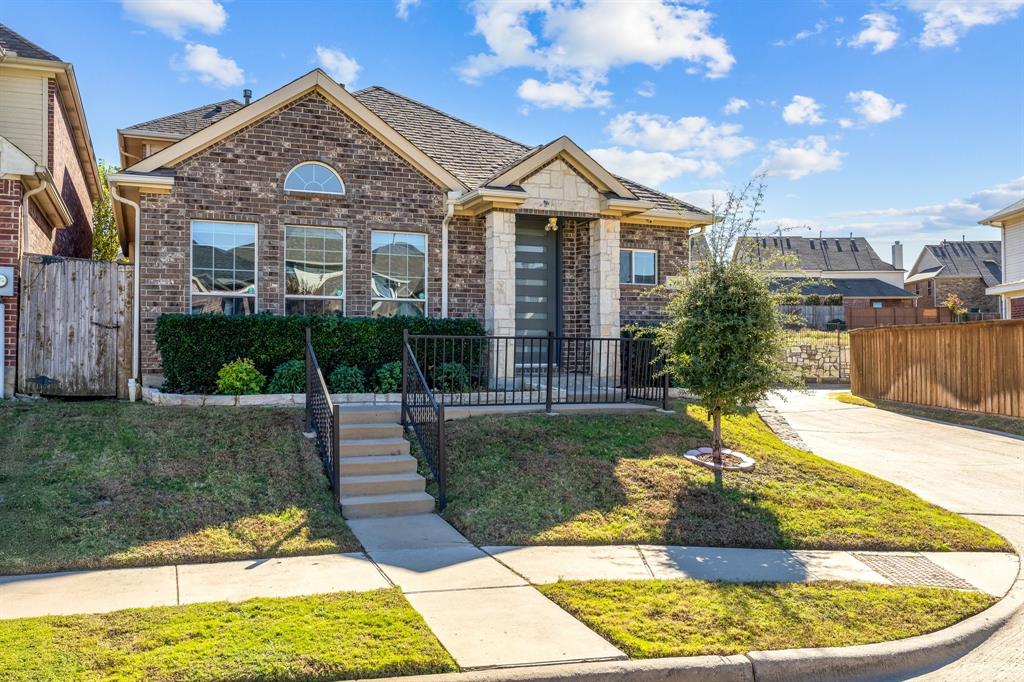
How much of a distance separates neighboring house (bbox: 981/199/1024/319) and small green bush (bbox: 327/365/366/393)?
21216 millimetres

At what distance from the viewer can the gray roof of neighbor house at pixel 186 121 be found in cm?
1703

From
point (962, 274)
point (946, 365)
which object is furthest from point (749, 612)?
point (962, 274)

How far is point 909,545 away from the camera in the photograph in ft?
24.8

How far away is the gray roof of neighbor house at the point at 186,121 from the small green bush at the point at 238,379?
24.2ft

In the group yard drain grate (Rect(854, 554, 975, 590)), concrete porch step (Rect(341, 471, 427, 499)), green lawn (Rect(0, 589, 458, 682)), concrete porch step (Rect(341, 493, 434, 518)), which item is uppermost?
concrete porch step (Rect(341, 471, 427, 499))

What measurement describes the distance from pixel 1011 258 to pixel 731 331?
845 inches

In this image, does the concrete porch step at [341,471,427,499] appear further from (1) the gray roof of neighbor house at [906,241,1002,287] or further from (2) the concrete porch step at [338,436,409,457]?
(1) the gray roof of neighbor house at [906,241,1002,287]

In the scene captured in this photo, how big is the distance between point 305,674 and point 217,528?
331 cm

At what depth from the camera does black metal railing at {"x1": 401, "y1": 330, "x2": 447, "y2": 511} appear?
830cm

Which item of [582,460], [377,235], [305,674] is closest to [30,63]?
[377,235]

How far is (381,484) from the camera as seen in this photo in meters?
8.40

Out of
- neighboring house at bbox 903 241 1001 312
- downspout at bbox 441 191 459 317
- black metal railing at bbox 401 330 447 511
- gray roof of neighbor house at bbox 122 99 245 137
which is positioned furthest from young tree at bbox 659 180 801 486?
neighboring house at bbox 903 241 1001 312

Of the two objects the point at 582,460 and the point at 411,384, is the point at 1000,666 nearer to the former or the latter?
the point at 582,460

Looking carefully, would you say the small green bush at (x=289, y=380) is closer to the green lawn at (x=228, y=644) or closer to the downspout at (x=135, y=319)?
the downspout at (x=135, y=319)
